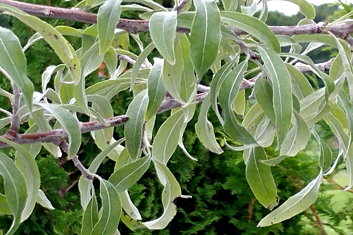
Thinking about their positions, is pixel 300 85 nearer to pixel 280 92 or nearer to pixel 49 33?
pixel 280 92

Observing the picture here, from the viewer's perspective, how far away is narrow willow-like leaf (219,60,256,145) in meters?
0.73

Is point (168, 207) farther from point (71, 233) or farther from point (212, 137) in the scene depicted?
point (71, 233)

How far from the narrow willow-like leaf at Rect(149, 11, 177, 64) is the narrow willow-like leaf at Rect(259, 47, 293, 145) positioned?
0.13 m

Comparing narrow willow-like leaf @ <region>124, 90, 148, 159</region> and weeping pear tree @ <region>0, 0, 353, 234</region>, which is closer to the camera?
weeping pear tree @ <region>0, 0, 353, 234</region>

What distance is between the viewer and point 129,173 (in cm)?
89

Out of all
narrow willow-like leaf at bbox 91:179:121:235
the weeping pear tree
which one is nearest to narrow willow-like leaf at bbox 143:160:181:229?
the weeping pear tree

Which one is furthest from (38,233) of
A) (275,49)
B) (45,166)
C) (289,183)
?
(275,49)

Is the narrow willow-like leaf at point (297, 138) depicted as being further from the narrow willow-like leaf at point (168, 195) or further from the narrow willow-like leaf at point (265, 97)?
the narrow willow-like leaf at point (168, 195)

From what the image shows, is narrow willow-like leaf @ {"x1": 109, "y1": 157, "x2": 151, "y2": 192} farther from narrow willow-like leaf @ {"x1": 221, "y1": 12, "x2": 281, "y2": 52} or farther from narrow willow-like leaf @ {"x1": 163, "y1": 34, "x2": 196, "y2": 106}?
narrow willow-like leaf @ {"x1": 221, "y1": 12, "x2": 281, "y2": 52}

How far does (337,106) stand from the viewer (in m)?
0.95

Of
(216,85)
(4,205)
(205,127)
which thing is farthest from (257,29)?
(4,205)

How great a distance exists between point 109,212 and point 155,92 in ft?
0.65

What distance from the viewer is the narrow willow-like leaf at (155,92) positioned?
75 cm

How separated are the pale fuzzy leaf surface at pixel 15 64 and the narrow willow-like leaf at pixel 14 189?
0.49 feet
